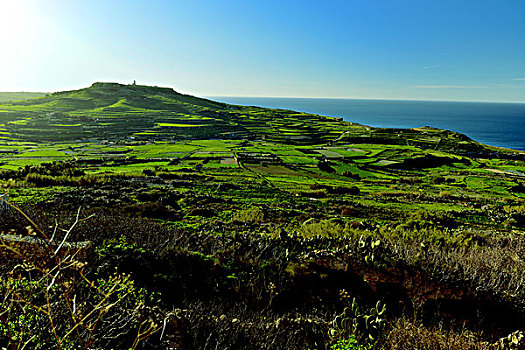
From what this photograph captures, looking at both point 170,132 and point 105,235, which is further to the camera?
point 170,132

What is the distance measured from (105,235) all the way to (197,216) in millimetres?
5523

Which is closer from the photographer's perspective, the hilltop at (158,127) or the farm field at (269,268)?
the farm field at (269,268)

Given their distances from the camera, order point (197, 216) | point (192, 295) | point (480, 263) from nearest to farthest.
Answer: point (192, 295) → point (480, 263) → point (197, 216)

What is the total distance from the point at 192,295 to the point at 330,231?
705cm

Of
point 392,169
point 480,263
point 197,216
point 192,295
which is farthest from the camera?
point 392,169

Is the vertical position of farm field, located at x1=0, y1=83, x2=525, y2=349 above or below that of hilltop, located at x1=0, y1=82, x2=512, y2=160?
below

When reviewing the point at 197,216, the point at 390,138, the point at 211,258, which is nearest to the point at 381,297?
the point at 211,258

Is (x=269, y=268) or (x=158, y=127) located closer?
(x=269, y=268)

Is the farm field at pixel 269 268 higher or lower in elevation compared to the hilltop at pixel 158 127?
lower

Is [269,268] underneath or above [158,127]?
underneath

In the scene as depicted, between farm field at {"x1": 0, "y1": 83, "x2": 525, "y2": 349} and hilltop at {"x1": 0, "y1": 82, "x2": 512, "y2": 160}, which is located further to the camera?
hilltop at {"x1": 0, "y1": 82, "x2": 512, "y2": 160}

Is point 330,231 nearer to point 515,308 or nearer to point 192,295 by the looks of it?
point 515,308

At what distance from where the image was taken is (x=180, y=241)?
331 inches

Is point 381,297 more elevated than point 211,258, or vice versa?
point 211,258
